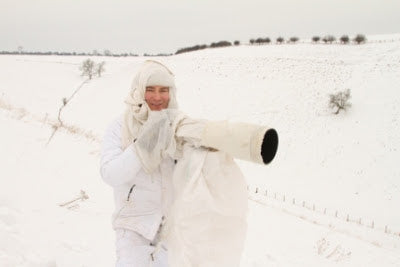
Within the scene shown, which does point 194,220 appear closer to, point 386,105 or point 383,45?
point 386,105

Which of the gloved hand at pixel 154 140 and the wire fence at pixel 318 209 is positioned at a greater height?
the gloved hand at pixel 154 140

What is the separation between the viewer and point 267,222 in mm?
8102

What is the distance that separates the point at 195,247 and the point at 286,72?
3900 centimetres

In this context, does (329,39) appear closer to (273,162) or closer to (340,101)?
(340,101)

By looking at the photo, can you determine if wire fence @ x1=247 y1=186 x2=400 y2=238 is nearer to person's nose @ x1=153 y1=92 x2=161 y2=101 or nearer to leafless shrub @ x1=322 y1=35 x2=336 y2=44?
person's nose @ x1=153 y1=92 x2=161 y2=101

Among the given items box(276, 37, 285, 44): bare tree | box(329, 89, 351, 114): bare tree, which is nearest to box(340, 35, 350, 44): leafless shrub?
box(276, 37, 285, 44): bare tree

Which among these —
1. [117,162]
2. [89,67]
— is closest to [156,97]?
[117,162]

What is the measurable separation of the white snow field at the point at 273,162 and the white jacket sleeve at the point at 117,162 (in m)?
1.54

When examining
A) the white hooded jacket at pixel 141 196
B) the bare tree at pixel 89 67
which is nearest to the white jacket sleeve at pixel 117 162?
the white hooded jacket at pixel 141 196

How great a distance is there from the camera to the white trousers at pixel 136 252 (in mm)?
2420

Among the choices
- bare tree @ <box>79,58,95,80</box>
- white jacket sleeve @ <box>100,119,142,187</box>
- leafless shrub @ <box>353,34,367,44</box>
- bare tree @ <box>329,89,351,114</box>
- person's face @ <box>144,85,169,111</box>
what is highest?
leafless shrub @ <box>353,34,367,44</box>

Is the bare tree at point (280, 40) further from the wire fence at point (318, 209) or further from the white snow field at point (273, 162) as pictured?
the wire fence at point (318, 209)

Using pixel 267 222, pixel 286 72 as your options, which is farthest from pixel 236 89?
pixel 267 222

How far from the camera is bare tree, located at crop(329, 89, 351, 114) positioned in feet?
99.6
